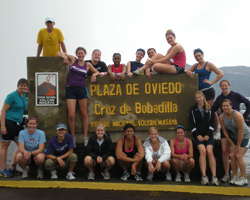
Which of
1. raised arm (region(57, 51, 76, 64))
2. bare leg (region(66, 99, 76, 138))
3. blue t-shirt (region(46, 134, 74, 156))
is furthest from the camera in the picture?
raised arm (region(57, 51, 76, 64))

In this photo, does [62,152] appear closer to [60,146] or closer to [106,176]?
[60,146]

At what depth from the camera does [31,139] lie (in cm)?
482

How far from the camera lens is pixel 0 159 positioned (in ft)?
16.5

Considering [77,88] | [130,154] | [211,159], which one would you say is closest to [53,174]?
[130,154]

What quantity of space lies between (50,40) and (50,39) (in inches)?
0.9

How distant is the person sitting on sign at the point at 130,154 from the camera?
15.3 feet

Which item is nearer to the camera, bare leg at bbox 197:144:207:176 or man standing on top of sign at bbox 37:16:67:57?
bare leg at bbox 197:144:207:176

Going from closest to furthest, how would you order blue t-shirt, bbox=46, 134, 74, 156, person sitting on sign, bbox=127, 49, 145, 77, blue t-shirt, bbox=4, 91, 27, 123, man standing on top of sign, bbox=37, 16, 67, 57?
blue t-shirt, bbox=46, 134, 74, 156
blue t-shirt, bbox=4, 91, 27, 123
man standing on top of sign, bbox=37, 16, 67, 57
person sitting on sign, bbox=127, 49, 145, 77

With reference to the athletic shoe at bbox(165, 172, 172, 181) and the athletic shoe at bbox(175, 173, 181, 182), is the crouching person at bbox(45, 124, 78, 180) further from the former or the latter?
the athletic shoe at bbox(175, 173, 181, 182)

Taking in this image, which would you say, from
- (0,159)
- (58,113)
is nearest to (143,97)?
(58,113)

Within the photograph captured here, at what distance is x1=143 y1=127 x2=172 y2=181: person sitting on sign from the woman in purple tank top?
1388mm

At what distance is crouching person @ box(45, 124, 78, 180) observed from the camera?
→ 15.3 ft

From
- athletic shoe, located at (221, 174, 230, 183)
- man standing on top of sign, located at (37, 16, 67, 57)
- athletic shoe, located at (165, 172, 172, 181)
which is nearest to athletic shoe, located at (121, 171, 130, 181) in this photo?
athletic shoe, located at (165, 172, 172, 181)

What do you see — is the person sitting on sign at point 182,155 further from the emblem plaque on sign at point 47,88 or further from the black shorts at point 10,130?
the black shorts at point 10,130
